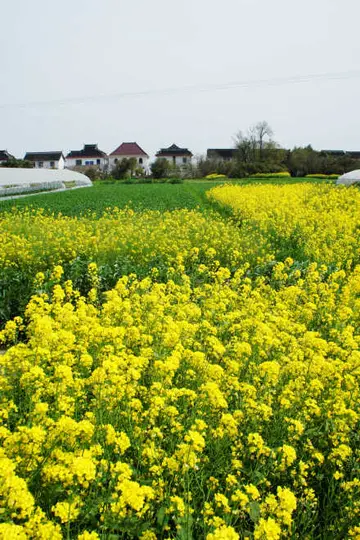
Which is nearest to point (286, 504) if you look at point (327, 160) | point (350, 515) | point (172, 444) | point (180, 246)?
point (350, 515)

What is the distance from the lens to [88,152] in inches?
4311

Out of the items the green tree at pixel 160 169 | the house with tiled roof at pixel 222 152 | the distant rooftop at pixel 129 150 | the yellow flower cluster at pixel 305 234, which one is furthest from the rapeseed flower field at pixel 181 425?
the distant rooftop at pixel 129 150

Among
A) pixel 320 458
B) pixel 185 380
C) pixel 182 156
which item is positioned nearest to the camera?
pixel 320 458

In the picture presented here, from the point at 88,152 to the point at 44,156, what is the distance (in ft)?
33.7

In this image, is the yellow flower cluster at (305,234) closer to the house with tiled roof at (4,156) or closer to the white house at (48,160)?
the house with tiled roof at (4,156)

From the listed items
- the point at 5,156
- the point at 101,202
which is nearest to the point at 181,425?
the point at 101,202

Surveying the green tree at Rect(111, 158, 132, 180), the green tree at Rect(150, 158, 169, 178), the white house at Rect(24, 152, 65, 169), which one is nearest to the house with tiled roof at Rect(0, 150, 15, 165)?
the white house at Rect(24, 152, 65, 169)

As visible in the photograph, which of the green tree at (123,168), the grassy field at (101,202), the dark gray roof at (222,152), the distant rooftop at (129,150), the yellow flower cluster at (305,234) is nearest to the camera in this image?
the yellow flower cluster at (305,234)

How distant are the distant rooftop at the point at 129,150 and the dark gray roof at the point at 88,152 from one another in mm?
3440

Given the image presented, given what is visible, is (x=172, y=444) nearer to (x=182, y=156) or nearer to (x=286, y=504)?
(x=286, y=504)

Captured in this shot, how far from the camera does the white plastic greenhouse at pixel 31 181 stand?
35.7 metres

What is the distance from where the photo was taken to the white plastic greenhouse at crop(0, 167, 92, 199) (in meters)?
35.7

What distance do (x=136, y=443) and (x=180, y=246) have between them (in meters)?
6.78

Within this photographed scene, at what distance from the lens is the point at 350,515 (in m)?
2.72
